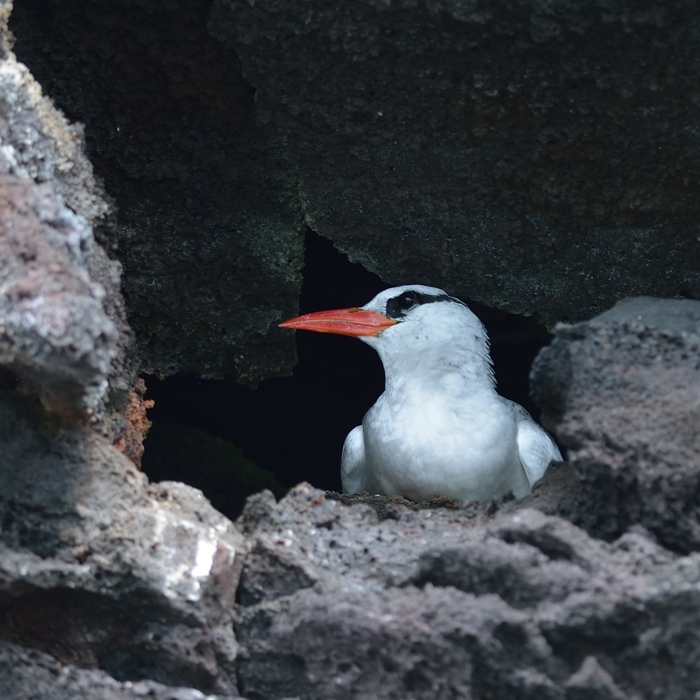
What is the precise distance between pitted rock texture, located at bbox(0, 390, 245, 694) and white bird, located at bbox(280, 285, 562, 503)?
1427 millimetres

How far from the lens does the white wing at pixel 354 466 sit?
4.82 metres

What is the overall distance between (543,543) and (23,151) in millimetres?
2247

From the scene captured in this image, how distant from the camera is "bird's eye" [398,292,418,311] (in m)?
4.77

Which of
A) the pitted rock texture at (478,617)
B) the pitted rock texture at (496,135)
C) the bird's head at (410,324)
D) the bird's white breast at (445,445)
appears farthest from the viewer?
the bird's head at (410,324)

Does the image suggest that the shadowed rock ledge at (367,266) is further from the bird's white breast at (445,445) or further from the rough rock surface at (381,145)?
the bird's white breast at (445,445)

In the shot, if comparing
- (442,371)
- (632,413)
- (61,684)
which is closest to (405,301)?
(442,371)

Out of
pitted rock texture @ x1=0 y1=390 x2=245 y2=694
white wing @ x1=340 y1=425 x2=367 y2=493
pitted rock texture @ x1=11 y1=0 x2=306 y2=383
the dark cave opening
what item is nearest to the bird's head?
pitted rock texture @ x1=11 y1=0 x2=306 y2=383

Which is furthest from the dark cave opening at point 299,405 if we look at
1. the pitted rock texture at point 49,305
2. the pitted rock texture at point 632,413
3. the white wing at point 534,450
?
the pitted rock texture at point 49,305

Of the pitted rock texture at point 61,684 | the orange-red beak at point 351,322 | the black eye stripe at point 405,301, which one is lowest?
the pitted rock texture at point 61,684

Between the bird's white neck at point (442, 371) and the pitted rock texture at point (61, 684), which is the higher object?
the bird's white neck at point (442, 371)

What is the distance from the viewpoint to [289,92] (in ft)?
12.9

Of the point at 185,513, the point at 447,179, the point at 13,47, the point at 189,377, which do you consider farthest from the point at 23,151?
the point at 189,377

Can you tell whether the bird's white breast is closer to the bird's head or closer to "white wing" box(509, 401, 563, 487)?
"white wing" box(509, 401, 563, 487)

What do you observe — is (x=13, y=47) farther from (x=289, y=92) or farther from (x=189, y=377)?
(x=189, y=377)
